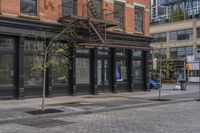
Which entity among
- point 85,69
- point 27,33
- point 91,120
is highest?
point 27,33

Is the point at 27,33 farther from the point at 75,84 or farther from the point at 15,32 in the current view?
the point at 75,84

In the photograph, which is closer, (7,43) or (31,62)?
(7,43)

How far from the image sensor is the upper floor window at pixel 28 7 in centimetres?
2256

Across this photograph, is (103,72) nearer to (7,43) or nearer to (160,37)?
(7,43)

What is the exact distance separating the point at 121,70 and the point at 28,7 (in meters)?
9.74

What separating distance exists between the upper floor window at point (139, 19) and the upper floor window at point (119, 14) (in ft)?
6.45

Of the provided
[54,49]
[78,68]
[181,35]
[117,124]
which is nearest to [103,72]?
[78,68]

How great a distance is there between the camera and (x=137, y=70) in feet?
102

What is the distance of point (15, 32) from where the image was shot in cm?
2177

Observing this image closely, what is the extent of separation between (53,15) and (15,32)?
3.23 m

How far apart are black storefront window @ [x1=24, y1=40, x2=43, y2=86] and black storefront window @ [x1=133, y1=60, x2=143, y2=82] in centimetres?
980

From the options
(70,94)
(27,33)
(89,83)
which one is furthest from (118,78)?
(27,33)

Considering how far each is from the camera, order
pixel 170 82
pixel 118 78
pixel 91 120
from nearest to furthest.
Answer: pixel 91 120 < pixel 118 78 < pixel 170 82

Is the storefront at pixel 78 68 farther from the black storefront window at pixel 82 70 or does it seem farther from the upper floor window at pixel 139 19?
the upper floor window at pixel 139 19
